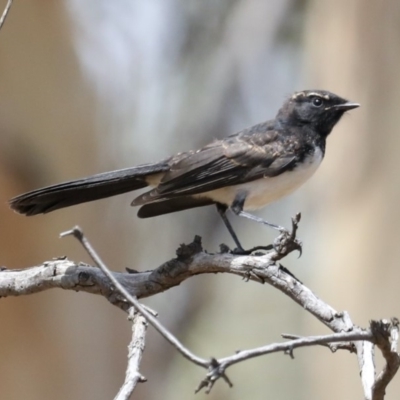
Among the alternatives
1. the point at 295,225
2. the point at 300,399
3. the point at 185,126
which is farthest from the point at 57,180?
the point at 300,399

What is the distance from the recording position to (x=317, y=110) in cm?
300

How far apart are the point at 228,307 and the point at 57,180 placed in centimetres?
255

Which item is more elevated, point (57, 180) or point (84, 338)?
point (57, 180)

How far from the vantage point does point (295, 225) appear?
64.6 inches

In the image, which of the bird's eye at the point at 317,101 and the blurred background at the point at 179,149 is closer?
the bird's eye at the point at 317,101

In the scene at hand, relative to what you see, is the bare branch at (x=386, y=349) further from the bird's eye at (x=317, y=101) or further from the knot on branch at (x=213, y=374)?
the bird's eye at (x=317, y=101)

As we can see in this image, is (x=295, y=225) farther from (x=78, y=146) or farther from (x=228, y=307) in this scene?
(x=228, y=307)

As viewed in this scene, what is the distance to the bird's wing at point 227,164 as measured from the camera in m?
2.56

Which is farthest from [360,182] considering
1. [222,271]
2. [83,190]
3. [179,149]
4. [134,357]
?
[134,357]

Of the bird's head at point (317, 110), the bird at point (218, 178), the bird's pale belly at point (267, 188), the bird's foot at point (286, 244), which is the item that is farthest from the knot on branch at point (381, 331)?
the bird's head at point (317, 110)

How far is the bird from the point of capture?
2521mm

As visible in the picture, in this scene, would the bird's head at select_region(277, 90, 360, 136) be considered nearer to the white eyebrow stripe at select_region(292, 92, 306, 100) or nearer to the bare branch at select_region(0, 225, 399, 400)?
the white eyebrow stripe at select_region(292, 92, 306, 100)

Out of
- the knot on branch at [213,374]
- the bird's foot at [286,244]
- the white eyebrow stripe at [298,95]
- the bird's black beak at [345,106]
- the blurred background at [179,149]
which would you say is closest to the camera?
the knot on branch at [213,374]

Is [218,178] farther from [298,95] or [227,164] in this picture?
[298,95]
